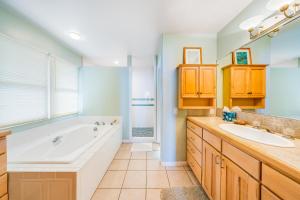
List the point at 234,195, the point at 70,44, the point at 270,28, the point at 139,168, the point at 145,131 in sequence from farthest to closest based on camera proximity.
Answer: the point at 145,131
the point at 70,44
the point at 139,168
the point at 270,28
the point at 234,195

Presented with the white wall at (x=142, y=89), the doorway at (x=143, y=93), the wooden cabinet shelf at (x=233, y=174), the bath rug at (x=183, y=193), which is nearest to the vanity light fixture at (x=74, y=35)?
the doorway at (x=143, y=93)

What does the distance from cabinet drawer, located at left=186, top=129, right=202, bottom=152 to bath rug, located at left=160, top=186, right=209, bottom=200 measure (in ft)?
1.74

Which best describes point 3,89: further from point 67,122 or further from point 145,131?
point 145,131

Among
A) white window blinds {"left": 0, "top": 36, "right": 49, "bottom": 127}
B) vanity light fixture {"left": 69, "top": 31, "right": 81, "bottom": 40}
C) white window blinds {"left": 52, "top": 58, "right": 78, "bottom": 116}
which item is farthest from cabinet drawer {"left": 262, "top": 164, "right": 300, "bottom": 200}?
white window blinds {"left": 52, "top": 58, "right": 78, "bottom": 116}

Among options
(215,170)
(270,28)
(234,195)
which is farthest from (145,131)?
(270,28)

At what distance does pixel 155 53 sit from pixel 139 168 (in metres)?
2.76

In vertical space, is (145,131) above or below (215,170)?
below

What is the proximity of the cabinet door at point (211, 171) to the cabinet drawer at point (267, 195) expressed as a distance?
537 mm

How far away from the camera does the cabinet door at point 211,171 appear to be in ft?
4.69

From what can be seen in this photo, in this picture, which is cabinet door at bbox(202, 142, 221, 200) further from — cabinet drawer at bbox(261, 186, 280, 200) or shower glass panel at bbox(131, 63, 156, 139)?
shower glass panel at bbox(131, 63, 156, 139)

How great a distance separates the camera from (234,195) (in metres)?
1.16

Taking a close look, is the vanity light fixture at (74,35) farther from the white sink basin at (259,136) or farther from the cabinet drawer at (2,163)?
the white sink basin at (259,136)

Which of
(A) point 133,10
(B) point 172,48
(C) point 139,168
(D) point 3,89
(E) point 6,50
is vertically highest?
(A) point 133,10

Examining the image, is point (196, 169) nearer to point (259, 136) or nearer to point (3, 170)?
point (259, 136)
